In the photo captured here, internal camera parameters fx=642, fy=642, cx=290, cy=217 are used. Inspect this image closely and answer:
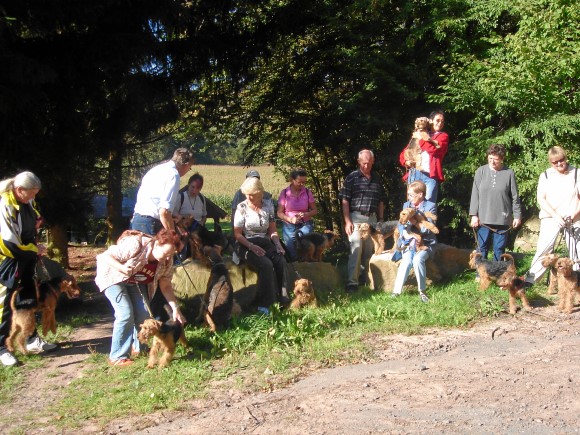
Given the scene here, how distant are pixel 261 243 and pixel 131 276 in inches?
82.4

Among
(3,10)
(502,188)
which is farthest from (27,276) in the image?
(502,188)

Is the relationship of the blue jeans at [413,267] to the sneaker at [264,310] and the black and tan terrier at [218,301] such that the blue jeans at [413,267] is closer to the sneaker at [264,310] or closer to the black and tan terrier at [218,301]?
the sneaker at [264,310]

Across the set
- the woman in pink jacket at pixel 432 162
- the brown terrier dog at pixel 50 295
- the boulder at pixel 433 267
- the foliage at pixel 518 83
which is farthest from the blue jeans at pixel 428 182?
the brown terrier dog at pixel 50 295

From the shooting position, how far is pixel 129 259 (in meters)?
6.21

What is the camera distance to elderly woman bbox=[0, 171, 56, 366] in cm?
637

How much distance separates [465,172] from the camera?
1046cm

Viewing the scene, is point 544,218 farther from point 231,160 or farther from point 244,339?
point 231,160

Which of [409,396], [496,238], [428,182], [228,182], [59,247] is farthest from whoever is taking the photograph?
[228,182]

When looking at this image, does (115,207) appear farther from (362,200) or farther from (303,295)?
(303,295)

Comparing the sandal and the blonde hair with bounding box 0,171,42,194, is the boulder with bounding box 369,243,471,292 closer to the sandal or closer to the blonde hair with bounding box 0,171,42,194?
the sandal

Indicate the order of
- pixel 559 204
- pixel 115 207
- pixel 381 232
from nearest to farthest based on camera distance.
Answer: pixel 559 204, pixel 381 232, pixel 115 207

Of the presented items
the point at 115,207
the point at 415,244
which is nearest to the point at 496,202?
the point at 415,244

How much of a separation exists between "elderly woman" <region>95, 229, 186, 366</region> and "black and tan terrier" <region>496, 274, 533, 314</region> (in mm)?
3671

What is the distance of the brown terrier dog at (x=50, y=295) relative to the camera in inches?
269
